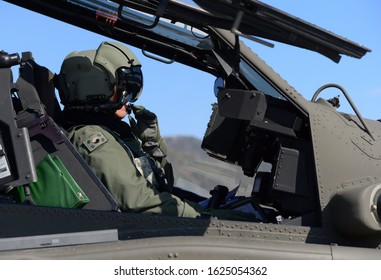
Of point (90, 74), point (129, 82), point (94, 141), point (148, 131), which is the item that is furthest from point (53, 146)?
point (148, 131)

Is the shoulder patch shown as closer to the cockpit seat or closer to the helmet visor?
the cockpit seat

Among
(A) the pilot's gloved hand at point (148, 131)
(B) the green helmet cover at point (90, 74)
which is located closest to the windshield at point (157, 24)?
(B) the green helmet cover at point (90, 74)

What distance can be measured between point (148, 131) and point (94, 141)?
109cm

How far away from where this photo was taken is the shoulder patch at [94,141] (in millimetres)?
3430

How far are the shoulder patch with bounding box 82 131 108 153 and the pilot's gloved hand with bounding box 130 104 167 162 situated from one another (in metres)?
1.04

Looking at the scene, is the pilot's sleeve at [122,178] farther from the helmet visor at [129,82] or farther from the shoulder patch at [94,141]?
the helmet visor at [129,82]

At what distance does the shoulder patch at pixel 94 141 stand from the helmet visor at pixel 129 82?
1.42 feet

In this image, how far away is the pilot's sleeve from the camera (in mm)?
3301

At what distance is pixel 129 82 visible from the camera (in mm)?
3863

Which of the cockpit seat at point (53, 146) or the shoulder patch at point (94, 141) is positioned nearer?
the cockpit seat at point (53, 146)

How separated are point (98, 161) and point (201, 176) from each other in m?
1.94

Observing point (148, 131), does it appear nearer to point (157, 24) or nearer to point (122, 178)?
point (157, 24)

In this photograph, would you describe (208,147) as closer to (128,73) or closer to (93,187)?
(128,73)

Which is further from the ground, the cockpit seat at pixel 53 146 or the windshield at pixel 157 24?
the windshield at pixel 157 24
